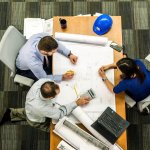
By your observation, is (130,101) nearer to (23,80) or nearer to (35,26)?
(23,80)

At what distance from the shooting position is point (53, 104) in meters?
2.44

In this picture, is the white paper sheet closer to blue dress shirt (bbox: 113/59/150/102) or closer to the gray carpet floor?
blue dress shirt (bbox: 113/59/150/102)

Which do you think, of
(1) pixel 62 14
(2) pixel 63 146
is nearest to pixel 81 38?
(2) pixel 63 146

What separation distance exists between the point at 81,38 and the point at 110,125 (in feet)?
2.75

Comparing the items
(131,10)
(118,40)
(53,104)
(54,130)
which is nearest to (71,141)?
(54,130)

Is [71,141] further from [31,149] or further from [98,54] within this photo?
[31,149]

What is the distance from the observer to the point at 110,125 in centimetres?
226

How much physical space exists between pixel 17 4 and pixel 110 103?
2074 millimetres

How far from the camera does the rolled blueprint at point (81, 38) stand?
8.63 feet

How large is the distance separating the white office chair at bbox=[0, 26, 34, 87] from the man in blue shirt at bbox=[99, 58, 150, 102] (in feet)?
2.36

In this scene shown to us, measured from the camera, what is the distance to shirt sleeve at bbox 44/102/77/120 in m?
2.35

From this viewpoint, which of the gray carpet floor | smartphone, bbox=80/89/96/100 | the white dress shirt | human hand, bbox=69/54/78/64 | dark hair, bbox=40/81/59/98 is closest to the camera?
dark hair, bbox=40/81/59/98

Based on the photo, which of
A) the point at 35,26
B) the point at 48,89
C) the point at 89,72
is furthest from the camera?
the point at 35,26

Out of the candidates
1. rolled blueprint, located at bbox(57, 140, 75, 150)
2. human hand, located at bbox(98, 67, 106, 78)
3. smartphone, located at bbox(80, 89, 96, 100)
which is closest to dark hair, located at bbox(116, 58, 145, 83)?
human hand, located at bbox(98, 67, 106, 78)
